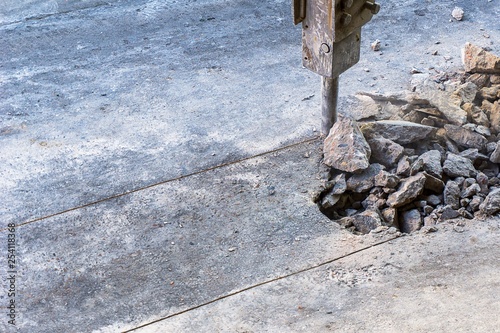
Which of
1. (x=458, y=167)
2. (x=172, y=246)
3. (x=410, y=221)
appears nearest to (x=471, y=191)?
(x=458, y=167)

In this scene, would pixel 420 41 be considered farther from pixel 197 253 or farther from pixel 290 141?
pixel 197 253

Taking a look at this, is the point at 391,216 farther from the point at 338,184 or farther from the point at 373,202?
the point at 338,184

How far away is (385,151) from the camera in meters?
5.04

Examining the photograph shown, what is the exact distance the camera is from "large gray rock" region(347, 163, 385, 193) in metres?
4.84

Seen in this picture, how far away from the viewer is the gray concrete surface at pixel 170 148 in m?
4.28

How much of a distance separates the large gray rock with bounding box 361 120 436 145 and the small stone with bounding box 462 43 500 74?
0.95 metres

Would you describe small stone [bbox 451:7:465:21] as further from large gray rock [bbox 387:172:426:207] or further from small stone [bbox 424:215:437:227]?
small stone [bbox 424:215:437:227]

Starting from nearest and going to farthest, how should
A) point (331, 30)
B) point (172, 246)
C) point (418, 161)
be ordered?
1. point (172, 246)
2. point (331, 30)
3. point (418, 161)

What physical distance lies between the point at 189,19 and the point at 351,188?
3.25 metres

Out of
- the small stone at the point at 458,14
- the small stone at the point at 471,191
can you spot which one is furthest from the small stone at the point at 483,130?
the small stone at the point at 458,14

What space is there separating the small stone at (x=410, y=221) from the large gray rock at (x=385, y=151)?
0.45 meters

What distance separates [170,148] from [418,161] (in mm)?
1910

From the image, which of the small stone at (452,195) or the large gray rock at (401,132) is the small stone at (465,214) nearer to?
the small stone at (452,195)

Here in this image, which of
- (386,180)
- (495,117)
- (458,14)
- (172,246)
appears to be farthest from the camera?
(458,14)
